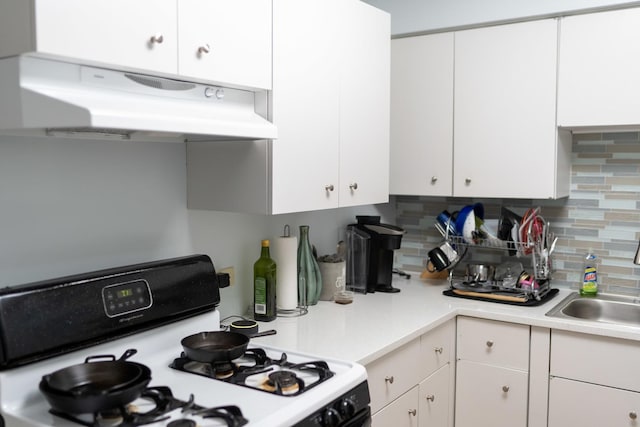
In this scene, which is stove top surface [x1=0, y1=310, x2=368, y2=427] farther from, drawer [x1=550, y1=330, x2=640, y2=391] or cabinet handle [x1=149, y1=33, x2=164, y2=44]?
drawer [x1=550, y1=330, x2=640, y2=391]

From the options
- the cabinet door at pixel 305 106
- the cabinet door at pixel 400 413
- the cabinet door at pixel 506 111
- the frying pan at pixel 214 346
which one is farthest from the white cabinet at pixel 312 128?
the cabinet door at pixel 400 413

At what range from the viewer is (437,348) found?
8.53 ft

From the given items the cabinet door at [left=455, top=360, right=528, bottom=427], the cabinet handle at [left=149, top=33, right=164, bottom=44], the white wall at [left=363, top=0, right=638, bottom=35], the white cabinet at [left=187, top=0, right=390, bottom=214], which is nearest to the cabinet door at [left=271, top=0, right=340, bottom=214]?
the white cabinet at [left=187, top=0, right=390, bottom=214]

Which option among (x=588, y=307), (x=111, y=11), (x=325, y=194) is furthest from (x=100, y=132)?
(x=588, y=307)

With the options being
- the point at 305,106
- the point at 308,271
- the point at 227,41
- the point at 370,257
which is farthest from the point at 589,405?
the point at 227,41

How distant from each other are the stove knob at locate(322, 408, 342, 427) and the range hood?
80 cm

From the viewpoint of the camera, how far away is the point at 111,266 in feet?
6.50

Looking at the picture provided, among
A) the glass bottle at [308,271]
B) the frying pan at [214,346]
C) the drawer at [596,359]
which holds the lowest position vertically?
the drawer at [596,359]

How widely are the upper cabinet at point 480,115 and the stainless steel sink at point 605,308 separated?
503 mm

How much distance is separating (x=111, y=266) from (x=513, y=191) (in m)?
1.85

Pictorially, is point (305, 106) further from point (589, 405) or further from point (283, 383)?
point (589, 405)

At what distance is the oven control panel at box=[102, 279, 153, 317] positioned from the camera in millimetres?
1713

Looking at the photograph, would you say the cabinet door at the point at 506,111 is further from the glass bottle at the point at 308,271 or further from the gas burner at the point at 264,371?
the gas burner at the point at 264,371

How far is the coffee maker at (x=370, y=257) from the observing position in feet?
9.69
